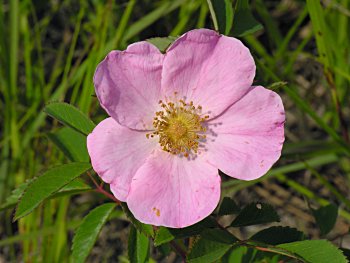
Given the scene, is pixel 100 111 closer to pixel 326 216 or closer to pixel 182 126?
pixel 182 126

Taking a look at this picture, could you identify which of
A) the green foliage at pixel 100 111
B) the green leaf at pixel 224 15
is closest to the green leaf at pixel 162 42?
the green foliage at pixel 100 111

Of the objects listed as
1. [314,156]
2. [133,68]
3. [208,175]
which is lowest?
[314,156]

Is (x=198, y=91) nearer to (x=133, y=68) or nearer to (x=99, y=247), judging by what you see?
(x=133, y=68)

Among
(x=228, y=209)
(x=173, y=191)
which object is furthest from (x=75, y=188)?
(x=228, y=209)

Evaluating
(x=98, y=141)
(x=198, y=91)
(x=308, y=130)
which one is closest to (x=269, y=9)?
(x=308, y=130)

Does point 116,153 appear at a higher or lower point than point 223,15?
lower

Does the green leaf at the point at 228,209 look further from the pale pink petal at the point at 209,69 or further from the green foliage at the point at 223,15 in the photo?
the green foliage at the point at 223,15
